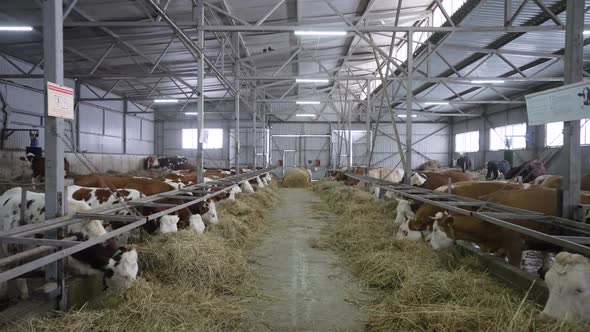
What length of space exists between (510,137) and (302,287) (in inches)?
996

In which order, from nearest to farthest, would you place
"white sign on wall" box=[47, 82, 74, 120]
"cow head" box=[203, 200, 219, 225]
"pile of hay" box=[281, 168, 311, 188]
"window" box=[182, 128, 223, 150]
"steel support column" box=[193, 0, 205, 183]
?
"white sign on wall" box=[47, 82, 74, 120], "cow head" box=[203, 200, 219, 225], "steel support column" box=[193, 0, 205, 183], "pile of hay" box=[281, 168, 311, 188], "window" box=[182, 128, 223, 150]

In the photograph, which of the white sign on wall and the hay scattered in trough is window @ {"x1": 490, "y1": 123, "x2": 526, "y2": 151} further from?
the white sign on wall

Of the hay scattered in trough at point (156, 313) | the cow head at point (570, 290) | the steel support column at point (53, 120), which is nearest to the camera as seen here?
the cow head at point (570, 290)

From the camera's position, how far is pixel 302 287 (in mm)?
4848

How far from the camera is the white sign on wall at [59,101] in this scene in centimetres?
335

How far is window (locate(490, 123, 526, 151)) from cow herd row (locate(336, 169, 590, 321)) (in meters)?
17.6

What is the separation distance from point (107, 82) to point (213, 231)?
20473mm

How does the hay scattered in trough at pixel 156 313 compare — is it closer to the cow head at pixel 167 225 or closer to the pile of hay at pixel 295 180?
the cow head at pixel 167 225

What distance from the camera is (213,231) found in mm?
6957

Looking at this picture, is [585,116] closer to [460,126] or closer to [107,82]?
[107,82]

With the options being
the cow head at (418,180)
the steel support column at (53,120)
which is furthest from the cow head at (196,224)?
the cow head at (418,180)

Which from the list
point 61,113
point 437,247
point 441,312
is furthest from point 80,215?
point 437,247

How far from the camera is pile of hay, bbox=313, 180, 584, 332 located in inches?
133

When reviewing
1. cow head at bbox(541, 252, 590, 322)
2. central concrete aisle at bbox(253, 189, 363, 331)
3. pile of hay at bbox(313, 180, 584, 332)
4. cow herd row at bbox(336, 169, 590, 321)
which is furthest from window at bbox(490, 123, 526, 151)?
cow head at bbox(541, 252, 590, 322)
